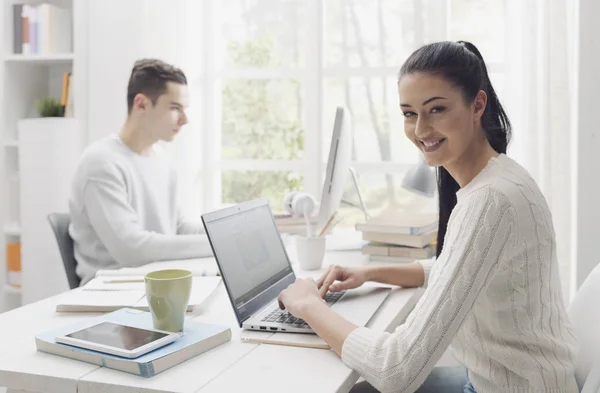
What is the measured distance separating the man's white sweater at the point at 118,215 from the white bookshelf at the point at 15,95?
3.41ft

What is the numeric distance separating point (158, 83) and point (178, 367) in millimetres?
1667

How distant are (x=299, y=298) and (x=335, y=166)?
0.65 m

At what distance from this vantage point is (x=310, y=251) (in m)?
1.96

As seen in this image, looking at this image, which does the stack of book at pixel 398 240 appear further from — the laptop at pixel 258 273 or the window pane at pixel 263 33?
the window pane at pixel 263 33

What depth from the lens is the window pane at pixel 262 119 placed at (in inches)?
140

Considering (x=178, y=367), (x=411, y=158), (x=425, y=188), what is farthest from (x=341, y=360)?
(x=411, y=158)

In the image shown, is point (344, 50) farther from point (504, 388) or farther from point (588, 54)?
point (504, 388)

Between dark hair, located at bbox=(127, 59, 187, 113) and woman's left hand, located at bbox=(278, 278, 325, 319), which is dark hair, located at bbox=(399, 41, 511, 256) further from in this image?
dark hair, located at bbox=(127, 59, 187, 113)

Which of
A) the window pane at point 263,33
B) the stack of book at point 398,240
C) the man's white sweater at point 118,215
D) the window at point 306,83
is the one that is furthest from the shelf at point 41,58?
the stack of book at point 398,240

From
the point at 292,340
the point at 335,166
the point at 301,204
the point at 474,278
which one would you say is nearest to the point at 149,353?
the point at 292,340

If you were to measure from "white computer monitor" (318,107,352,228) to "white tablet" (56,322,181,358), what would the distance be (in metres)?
0.83

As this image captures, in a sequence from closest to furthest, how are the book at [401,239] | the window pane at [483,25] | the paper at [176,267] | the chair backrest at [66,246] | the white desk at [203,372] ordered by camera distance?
the white desk at [203,372] < the paper at [176,267] < the book at [401,239] < the chair backrest at [66,246] < the window pane at [483,25]

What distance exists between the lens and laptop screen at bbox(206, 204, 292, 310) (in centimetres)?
136

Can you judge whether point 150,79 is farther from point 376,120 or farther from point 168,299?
point 168,299
